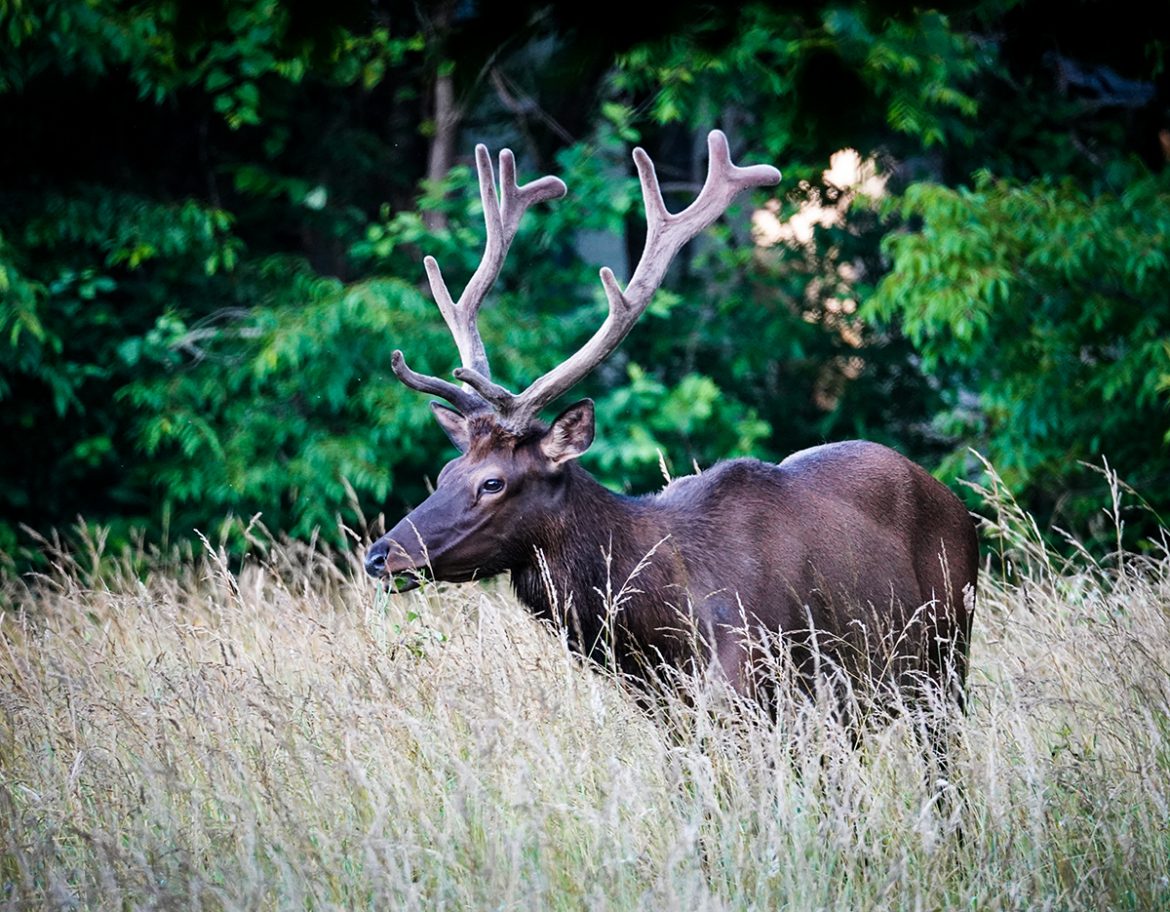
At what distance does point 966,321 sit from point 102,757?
5483mm

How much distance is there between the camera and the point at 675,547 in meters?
4.73

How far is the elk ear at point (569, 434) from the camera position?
15.4 feet

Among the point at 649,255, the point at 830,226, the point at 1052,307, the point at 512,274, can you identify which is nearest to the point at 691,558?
the point at 649,255

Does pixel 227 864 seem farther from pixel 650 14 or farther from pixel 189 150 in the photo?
pixel 189 150

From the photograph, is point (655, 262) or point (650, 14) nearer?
point (650, 14)

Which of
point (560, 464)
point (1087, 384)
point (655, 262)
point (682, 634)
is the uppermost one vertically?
point (655, 262)

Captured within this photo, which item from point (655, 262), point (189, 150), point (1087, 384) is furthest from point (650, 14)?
point (189, 150)

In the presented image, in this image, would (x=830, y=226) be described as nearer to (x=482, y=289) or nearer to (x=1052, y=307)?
(x=1052, y=307)

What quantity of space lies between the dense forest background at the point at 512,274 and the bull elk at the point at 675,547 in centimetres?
278

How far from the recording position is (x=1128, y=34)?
286 centimetres

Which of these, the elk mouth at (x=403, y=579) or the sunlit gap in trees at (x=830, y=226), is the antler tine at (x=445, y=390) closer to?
the elk mouth at (x=403, y=579)

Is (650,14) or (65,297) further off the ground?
(650,14)

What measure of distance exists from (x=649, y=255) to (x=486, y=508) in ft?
3.92

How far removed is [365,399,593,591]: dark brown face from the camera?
4531 mm
